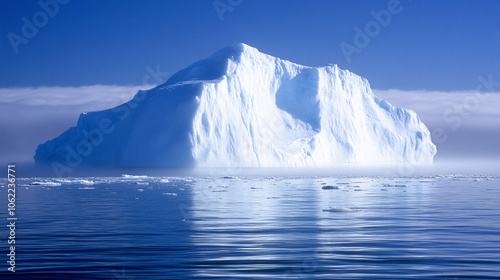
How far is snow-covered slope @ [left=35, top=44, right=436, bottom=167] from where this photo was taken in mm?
45875

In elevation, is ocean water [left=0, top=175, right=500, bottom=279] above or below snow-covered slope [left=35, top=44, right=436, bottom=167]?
below

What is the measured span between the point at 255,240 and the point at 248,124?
4043 centimetres

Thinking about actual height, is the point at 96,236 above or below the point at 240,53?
below

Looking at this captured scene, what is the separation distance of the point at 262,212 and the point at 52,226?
4.95 m

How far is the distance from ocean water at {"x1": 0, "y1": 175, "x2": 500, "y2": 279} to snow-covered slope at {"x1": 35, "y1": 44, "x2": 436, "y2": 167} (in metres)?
29.4

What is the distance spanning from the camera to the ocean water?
6859 millimetres

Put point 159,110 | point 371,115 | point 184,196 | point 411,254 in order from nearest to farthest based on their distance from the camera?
1. point 411,254
2. point 184,196
3. point 159,110
4. point 371,115

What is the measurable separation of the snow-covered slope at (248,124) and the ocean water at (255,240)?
96.3ft

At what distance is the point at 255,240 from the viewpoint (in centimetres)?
927

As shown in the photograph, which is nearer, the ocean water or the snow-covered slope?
the ocean water

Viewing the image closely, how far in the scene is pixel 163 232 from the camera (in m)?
10.2

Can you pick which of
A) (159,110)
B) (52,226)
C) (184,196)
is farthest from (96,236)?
(159,110)

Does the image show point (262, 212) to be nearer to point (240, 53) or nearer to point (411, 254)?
point (411, 254)

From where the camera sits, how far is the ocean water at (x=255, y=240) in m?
6.86
